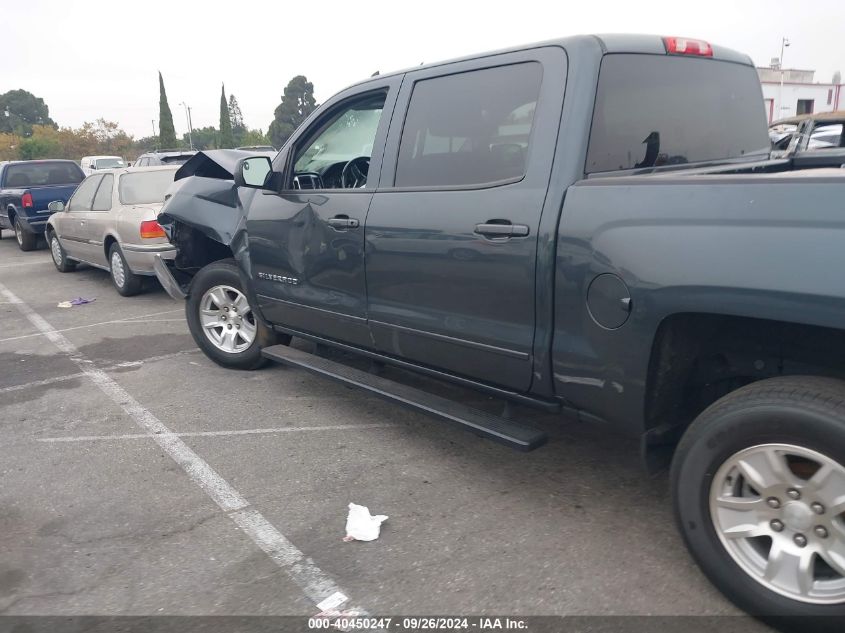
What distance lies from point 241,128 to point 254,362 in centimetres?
10105

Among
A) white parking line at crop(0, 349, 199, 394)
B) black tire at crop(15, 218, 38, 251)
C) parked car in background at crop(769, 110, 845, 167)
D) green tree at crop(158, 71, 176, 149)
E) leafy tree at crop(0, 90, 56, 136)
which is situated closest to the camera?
parked car in background at crop(769, 110, 845, 167)

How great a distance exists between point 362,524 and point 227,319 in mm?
2739

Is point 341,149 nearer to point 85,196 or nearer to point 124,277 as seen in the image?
point 124,277

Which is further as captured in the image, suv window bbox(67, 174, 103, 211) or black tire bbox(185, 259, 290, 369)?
suv window bbox(67, 174, 103, 211)

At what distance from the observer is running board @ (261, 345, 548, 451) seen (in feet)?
10.4

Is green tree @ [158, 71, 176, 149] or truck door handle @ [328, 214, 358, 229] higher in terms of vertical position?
green tree @ [158, 71, 176, 149]

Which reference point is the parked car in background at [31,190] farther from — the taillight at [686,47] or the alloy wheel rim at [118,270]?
the taillight at [686,47]

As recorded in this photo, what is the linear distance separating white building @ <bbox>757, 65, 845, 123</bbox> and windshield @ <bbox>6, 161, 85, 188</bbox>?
126ft

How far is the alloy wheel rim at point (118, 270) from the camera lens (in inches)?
339

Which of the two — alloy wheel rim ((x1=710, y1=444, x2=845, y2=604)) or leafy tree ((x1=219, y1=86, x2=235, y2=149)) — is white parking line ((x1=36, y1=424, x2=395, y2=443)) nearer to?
alloy wheel rim ((x1=710, y1=444, x2=845, y2=604))

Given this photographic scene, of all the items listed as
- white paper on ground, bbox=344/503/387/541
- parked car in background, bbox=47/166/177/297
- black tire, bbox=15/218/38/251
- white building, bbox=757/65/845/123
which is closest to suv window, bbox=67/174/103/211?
parked car in background, bbox=47/166/177/297

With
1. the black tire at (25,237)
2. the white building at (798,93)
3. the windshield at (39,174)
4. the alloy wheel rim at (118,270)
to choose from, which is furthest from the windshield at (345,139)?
the white building at (798,93)

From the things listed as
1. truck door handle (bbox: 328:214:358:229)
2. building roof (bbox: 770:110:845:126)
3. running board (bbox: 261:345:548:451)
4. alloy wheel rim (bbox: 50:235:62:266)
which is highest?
building roof (bbox: 770:110:845:126)

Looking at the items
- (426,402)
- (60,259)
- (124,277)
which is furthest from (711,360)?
(60,259)
